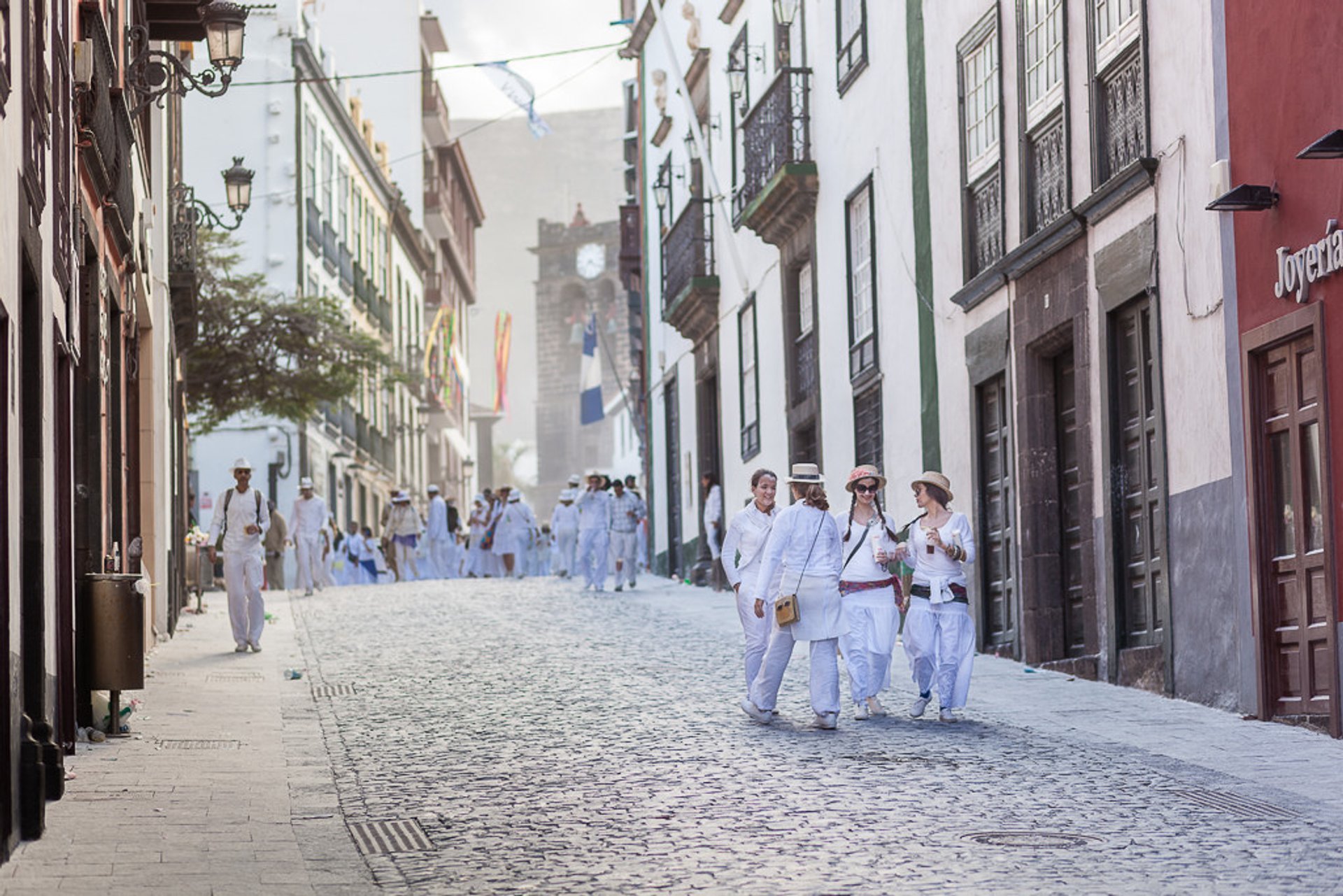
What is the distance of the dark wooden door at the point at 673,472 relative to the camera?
3506 centimetres

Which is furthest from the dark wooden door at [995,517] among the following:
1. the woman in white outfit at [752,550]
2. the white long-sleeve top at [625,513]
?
the white long-sleeve top at [625,513]

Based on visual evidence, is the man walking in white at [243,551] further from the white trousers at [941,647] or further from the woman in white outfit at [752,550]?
the white trousers at [941,647]

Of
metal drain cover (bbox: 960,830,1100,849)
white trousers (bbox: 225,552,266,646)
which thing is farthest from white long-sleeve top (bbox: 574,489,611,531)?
metal drain cover (bbox: 960,830,1100,849)

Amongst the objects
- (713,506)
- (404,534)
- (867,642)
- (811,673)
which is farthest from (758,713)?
(404,534)

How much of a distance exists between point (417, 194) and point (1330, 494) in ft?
169

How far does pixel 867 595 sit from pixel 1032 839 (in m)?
5.22

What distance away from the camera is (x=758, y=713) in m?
12.8

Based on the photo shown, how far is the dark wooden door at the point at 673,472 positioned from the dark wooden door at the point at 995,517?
1607 cm

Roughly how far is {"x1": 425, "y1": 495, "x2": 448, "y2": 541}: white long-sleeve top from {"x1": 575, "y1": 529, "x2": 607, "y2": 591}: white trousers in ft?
33.5

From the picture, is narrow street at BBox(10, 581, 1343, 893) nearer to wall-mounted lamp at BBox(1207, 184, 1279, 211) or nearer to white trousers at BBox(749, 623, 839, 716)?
white trousers at BBox(749, 623, 839, 716)

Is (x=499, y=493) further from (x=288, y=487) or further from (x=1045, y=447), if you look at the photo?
(x=1045, y=447)

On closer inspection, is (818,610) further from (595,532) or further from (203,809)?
(595,532)

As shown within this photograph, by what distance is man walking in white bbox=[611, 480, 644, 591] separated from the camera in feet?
91.5

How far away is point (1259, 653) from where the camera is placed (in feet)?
40.4
